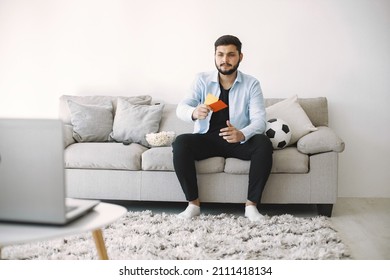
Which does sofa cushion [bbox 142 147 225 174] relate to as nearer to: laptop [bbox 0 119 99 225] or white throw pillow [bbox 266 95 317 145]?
white throw pillow [bbox 266 95 317 145]

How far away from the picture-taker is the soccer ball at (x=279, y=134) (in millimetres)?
2807

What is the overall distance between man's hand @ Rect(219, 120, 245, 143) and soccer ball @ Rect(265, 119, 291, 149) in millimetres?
273

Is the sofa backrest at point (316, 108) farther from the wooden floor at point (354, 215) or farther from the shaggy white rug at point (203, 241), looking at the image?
the shaggy white rug at point (203, 241)

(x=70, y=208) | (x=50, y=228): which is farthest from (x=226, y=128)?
(x=50, y=228)

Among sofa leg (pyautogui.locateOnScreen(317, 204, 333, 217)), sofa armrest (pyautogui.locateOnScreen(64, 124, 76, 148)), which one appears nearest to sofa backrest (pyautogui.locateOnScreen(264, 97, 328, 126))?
sofa leg (pyautogui.locateOnScreen(317, 204, 333, 217))

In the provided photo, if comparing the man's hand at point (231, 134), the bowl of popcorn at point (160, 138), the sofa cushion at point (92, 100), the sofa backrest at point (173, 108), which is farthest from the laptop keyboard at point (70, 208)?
the sofa cushion at point (92, 100)

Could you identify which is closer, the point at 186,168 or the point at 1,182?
the point at 1,182

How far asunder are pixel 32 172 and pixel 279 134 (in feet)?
6.21

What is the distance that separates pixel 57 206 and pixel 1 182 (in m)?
0.16

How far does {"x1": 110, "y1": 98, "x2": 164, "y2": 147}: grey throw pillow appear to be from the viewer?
313 centimetres

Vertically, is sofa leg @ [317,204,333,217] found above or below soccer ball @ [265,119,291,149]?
below
